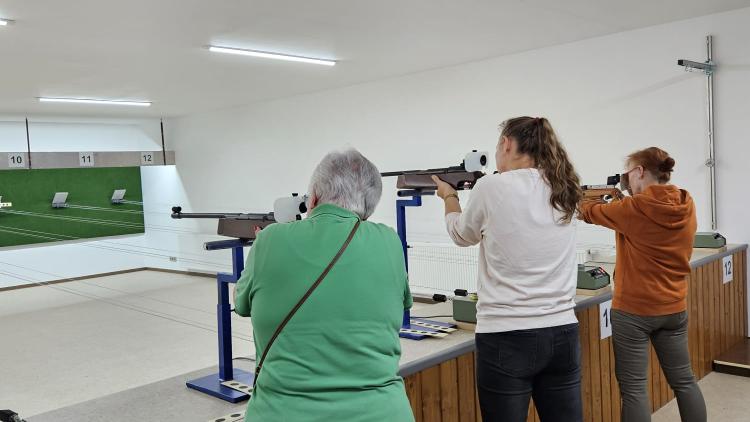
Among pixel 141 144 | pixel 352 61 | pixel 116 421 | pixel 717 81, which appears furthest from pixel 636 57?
pixel 141 144

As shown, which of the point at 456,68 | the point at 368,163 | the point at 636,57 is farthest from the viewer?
the point at 456,68

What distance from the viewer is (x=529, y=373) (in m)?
1.69

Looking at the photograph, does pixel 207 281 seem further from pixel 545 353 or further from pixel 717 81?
Answer: pixel 545 353

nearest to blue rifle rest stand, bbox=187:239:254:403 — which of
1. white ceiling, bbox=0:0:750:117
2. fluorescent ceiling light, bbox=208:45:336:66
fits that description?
white ceiling, bbox=0:0:750:117

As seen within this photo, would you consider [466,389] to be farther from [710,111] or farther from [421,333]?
[710,111]

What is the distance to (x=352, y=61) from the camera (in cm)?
548

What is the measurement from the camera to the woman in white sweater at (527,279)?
1659 millimetres

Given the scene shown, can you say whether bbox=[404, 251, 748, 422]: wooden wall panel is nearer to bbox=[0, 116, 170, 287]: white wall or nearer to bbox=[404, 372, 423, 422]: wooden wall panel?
bbox=[404, 372, 423, 422]: wooden wall panel

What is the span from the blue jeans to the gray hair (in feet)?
2.06

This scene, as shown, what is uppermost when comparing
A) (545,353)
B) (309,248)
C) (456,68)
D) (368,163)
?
(456,68)

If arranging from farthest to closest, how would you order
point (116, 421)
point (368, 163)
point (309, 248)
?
point (116, 421) < point (368, 163) < point (309, 248)

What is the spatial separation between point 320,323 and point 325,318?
0.01 meters

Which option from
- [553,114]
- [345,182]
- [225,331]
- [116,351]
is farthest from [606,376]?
[116,351]

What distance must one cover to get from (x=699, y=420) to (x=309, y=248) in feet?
6.45
